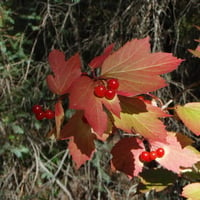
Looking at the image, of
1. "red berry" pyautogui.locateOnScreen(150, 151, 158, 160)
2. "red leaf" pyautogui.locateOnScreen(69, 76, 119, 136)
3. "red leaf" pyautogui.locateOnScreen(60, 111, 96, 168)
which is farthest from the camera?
"red berry" pyautogui.locateOnScreen(150, 151, 158, 160)

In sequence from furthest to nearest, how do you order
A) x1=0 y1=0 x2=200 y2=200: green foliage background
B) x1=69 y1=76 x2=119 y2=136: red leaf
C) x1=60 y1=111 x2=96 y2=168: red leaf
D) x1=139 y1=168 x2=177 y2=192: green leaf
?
x1=0 y1=0 x2=200 y2=200: green foliage background → x1=139 y1=168 x2=177 y2=192: green leaf → x1=60 y1=111 x2=96 y2=168: red leaf → x1=69 y1=76 x2=119 y2=136: red leaf

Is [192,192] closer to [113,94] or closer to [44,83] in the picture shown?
[113,94]

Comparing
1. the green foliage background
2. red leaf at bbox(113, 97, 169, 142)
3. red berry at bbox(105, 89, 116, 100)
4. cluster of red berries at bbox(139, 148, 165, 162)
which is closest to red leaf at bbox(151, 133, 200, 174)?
cluster of red berries at bbox(139, 148, 165, 162)

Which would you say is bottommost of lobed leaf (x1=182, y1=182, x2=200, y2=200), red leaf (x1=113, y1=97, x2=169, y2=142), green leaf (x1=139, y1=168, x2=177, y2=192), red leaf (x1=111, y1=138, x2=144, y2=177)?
green leaf (x1=139, y1=168, x2=177, y2=192)

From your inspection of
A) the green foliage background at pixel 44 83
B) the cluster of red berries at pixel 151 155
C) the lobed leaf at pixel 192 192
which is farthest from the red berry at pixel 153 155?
the green foliage background at pixel 44 83

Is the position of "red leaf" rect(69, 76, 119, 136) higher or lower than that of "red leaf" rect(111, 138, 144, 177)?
higher

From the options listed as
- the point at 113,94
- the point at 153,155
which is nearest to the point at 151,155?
the point at 153,155

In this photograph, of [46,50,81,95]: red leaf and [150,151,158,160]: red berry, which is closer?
[46,50,81,95]: red leaf

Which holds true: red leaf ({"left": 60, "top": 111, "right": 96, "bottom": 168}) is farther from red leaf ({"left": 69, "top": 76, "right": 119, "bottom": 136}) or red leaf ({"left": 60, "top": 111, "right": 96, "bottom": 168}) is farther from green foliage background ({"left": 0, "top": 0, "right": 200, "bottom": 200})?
green foliage background ({"left": 0, "top": 0, "right": 200, "bottom": 200})
